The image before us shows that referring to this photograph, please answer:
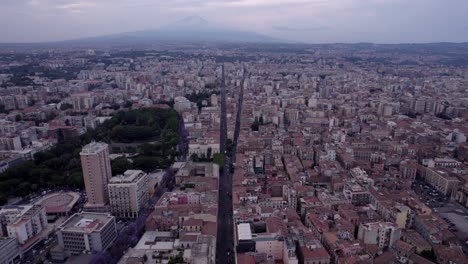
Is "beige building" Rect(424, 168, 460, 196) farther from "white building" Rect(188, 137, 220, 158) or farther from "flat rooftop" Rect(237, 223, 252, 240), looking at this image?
"white building" Rect(188, 137, 220, 158)

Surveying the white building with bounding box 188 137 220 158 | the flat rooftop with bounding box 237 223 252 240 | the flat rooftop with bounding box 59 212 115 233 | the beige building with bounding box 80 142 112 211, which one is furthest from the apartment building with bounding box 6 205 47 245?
the white building with bounding box 188 137 220 158

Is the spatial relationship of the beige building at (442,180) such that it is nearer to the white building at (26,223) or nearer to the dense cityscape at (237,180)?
the dense cityscape at (237,180)

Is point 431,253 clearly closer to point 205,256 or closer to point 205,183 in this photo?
point 205,256

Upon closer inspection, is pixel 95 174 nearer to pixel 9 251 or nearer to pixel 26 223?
pixel 26 223

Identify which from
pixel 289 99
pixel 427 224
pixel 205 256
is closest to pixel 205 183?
pixel 205 256

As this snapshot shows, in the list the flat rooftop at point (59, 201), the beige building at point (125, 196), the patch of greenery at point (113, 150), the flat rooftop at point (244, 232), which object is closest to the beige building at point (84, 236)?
the beige building at point (125, 196)

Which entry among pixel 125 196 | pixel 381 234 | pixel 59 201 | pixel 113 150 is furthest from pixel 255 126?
pixel 381 234
